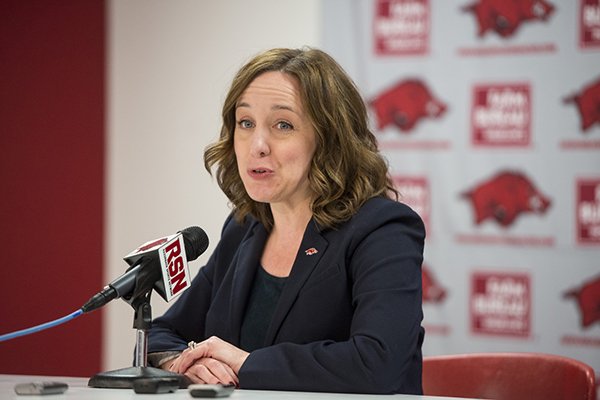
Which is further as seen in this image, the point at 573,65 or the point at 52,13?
the point at 52,13

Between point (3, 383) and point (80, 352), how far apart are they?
3145 millimetres

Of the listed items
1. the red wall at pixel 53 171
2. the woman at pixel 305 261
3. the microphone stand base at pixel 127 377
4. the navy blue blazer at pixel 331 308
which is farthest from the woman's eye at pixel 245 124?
the red wall at pixel 53 171

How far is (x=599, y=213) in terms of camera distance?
396cm

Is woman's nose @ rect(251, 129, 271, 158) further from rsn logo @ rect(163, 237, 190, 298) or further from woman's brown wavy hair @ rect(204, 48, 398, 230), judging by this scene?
rsn logo @ rect(163, 237, 190, 298)

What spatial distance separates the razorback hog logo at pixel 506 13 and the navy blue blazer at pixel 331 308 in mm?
A: 2018

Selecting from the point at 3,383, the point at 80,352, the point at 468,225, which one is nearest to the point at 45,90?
the point at 80,352

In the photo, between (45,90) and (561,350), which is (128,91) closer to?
(45,90)

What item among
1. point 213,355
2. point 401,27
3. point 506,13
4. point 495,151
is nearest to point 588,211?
point 495,151

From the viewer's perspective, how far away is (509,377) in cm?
255

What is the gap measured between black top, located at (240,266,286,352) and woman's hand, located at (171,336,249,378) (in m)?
0.22

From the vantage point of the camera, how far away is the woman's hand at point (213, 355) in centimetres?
212

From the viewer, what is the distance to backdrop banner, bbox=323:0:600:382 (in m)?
3.99

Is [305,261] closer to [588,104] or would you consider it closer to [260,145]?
[260,145]

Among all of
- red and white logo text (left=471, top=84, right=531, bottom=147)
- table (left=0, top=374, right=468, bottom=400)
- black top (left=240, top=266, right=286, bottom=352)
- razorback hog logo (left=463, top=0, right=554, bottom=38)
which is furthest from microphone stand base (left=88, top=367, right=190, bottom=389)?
razorback hog logo (left=463, top=0, right=554, bottom=38)
